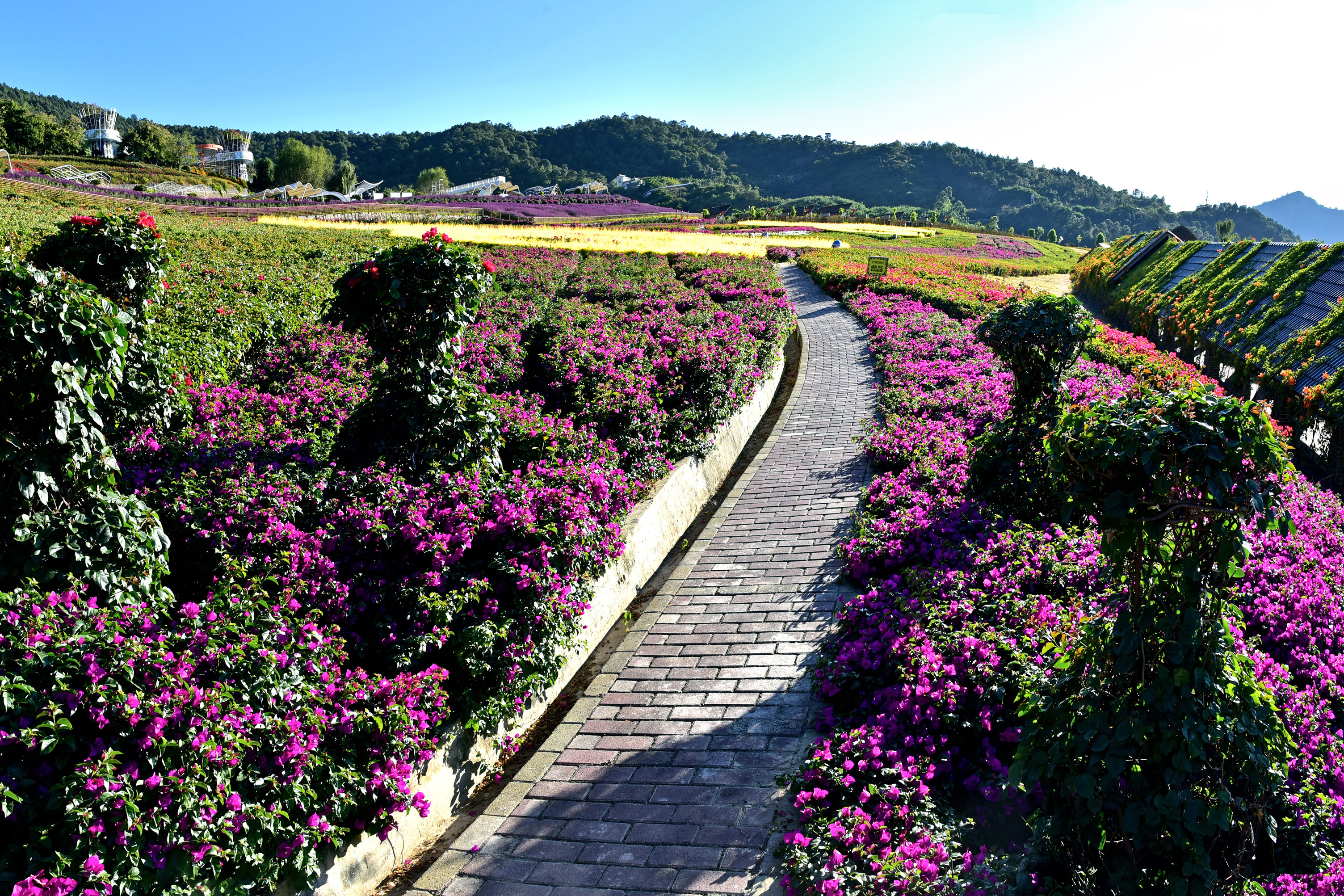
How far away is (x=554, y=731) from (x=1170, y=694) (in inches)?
177

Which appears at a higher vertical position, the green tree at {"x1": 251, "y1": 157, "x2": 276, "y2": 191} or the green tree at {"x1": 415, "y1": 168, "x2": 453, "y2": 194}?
the green tree at {"x1": 415, "y1": 168, "x2": 453, "y2": 194}

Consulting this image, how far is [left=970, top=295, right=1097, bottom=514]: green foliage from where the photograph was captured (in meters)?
8.32

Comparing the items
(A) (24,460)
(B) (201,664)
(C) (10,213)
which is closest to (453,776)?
(B) (201,664)

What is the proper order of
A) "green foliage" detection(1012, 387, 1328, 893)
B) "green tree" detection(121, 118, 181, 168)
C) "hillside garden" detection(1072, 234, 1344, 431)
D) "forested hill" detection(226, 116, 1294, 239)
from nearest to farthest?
"green foliage" detection(1012, 387, 1328, 893)
"hillside garden" detection(1072, 234, 1344, 431)
"green tree" detection(121, 118, 181, 168)
"forested hill" detection(226, 116, 1294, 239)

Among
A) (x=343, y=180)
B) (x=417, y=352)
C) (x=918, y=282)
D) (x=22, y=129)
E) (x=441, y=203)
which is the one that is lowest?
(x=417, y=352)

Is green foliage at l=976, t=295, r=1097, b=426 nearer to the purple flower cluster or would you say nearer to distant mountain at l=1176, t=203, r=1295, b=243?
the purple flower cluster

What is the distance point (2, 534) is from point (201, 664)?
1768 mm

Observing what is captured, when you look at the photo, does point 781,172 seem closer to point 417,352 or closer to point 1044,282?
point 1044,282

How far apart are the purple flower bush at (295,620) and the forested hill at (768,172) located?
9863 centimetres

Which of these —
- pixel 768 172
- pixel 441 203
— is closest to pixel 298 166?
pixel 441 203

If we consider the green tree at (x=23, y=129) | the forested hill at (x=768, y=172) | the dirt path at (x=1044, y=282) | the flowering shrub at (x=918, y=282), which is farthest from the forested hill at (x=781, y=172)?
the flowering shrub at (x=918, y=282)

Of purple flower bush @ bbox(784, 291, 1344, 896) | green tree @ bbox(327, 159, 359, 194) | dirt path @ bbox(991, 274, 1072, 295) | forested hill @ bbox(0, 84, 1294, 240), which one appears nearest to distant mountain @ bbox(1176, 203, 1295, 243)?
forested hill @ bbox(0, 84, 1294, 240)

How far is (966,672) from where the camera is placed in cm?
557

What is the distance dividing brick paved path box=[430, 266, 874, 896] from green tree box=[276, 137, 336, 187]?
9942 centimetres
